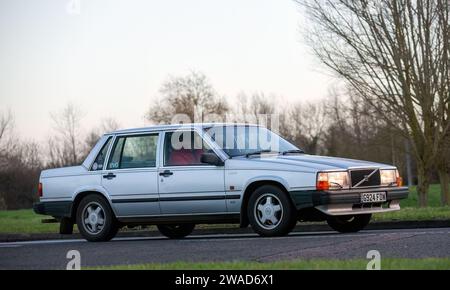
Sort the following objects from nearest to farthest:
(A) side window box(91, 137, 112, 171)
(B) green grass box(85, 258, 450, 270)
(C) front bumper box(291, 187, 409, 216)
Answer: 1. (B) green grass box(85, 258, 450, 270)
2. (C) front bumper box(291, 187, 409, 216)
3. (A) side window box(91, 137, 112, 171)

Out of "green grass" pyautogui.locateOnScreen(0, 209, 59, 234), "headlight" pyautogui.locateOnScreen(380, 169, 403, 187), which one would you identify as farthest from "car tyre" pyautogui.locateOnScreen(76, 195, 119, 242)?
"green grass" pyautogui.locateOnScreen(0, 209, 59, 234)

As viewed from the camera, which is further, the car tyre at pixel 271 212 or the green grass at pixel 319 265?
the car tyre at pixel 271 212

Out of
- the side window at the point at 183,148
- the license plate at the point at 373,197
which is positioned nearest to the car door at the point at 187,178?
the side window at the point at 183,148

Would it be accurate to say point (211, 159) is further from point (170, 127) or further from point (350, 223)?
point (350, 223)

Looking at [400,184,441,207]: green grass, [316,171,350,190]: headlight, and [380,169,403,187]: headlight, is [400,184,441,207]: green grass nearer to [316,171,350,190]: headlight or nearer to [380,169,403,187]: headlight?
[380,169,403,187]: headlight

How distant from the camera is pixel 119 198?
12.2m

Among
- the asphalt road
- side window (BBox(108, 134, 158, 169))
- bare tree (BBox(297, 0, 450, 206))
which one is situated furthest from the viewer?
bare tree (BBox(297, 0, 450, 206))

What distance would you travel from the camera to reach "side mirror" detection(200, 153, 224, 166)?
11344 millimetres

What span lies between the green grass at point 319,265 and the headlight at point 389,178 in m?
4.19

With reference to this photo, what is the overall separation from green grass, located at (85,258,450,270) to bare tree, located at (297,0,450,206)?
2008 cm

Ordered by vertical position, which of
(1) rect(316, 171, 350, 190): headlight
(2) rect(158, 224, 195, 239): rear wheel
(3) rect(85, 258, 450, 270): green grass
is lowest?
(3) rect(85, 258, 450, 270): green grass

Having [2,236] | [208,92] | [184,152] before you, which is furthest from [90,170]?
[208,92]

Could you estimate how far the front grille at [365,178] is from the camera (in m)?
11.0

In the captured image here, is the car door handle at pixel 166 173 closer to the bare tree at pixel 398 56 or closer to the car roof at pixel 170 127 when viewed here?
the car roof at pixel 170 127
